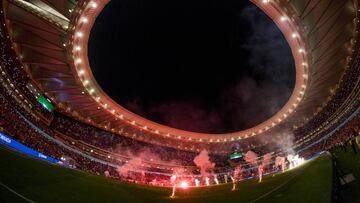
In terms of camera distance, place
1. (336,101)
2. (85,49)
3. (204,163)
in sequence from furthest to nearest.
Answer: (204,163) < (336,101) < (85,49)

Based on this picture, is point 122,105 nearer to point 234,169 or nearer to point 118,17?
point 118,17

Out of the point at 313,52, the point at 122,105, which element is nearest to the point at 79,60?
the point at 122,105

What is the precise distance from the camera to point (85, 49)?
28109mm

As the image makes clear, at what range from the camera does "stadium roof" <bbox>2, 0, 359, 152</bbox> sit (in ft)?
77.6

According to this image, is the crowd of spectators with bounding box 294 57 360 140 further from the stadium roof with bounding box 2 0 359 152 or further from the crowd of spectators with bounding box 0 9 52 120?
the crowd of spectators with bounding box 0 9 52 120

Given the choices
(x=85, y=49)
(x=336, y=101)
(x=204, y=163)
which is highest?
(x=336, y=101)

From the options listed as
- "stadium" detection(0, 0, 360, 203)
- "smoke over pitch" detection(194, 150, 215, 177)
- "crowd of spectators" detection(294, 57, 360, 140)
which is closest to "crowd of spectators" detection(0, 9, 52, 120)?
"stadium" detection(0, 0, 360, 203)

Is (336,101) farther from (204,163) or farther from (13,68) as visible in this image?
(13,68)

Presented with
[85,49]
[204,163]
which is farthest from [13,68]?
[204,163]

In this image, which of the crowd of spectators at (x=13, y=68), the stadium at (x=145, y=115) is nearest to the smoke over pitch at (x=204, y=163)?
the stadium at (x=145, y=115)

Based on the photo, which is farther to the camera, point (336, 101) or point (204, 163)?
point (204, 163)

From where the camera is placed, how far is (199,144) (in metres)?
51.7

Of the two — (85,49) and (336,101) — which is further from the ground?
(336,101)

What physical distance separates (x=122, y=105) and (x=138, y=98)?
2.95 m
